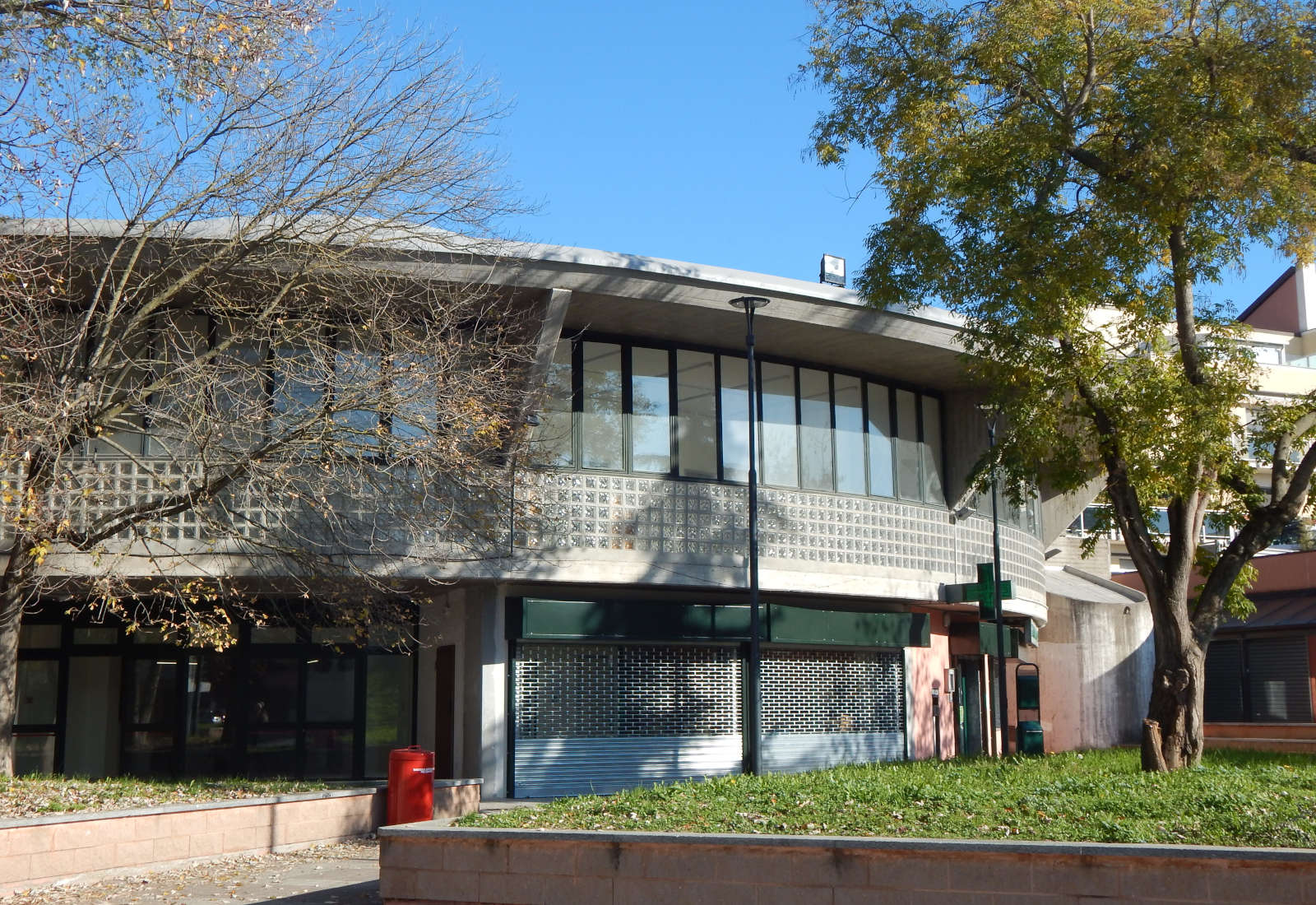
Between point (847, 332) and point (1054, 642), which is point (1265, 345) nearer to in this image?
point (1054, 642)

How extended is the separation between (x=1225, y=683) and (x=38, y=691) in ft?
99.1

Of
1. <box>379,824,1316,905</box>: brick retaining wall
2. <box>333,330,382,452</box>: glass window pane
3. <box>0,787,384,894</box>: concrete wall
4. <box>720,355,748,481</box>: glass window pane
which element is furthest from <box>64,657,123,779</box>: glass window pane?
<box>379,824,1316,905</box>: brick retaining wall

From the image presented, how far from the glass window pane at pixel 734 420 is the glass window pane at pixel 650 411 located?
3.24ft

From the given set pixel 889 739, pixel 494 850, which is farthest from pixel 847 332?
pixel 494 850

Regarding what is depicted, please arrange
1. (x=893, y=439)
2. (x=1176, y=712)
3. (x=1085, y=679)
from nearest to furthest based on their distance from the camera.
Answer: (x=1176, y=712) → (x=893, y=439) → (x=1085, y=679)

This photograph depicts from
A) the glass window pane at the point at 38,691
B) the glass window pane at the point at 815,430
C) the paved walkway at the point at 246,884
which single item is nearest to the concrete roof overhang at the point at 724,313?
the glass window pane at the point at 815,430

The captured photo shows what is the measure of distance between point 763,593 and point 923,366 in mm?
5008

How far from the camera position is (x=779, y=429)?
21594mm

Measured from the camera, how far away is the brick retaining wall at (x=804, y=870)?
27.9ft

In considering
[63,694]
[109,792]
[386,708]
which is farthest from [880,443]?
[63,694]

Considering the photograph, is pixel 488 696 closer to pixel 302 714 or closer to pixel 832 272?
pixel 302 714

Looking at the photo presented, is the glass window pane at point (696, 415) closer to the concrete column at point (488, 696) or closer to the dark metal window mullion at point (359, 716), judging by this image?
the concrete column at point (488, 696)

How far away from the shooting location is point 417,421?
15.2 m

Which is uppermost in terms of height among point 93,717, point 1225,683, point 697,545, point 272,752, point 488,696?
point 697,545
